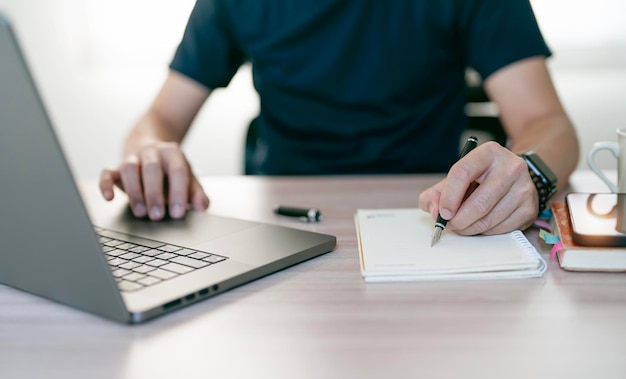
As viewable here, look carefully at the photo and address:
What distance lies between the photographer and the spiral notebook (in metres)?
0.71

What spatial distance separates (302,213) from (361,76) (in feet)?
1.56

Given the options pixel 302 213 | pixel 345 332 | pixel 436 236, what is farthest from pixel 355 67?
pixel 345 332

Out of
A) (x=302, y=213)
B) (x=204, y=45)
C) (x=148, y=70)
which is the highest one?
(x=204, y=45)

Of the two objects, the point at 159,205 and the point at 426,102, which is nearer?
the point at 159,205

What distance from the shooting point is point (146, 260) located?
739 mm

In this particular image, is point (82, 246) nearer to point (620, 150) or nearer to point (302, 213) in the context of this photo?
point (302, 213)

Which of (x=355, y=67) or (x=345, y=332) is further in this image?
(x=355, y=67)

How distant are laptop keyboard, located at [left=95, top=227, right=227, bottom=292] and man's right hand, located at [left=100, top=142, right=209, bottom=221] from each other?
0.12 m

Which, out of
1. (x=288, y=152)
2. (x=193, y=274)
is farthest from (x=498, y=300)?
(x=288, y=152)

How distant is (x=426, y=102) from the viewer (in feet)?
4.53

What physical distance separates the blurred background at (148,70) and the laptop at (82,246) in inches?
70.7

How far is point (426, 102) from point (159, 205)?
0.64 meters

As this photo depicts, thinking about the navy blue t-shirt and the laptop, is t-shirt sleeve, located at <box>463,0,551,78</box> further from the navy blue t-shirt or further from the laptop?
the laptop

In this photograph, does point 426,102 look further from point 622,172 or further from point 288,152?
point 622,172
